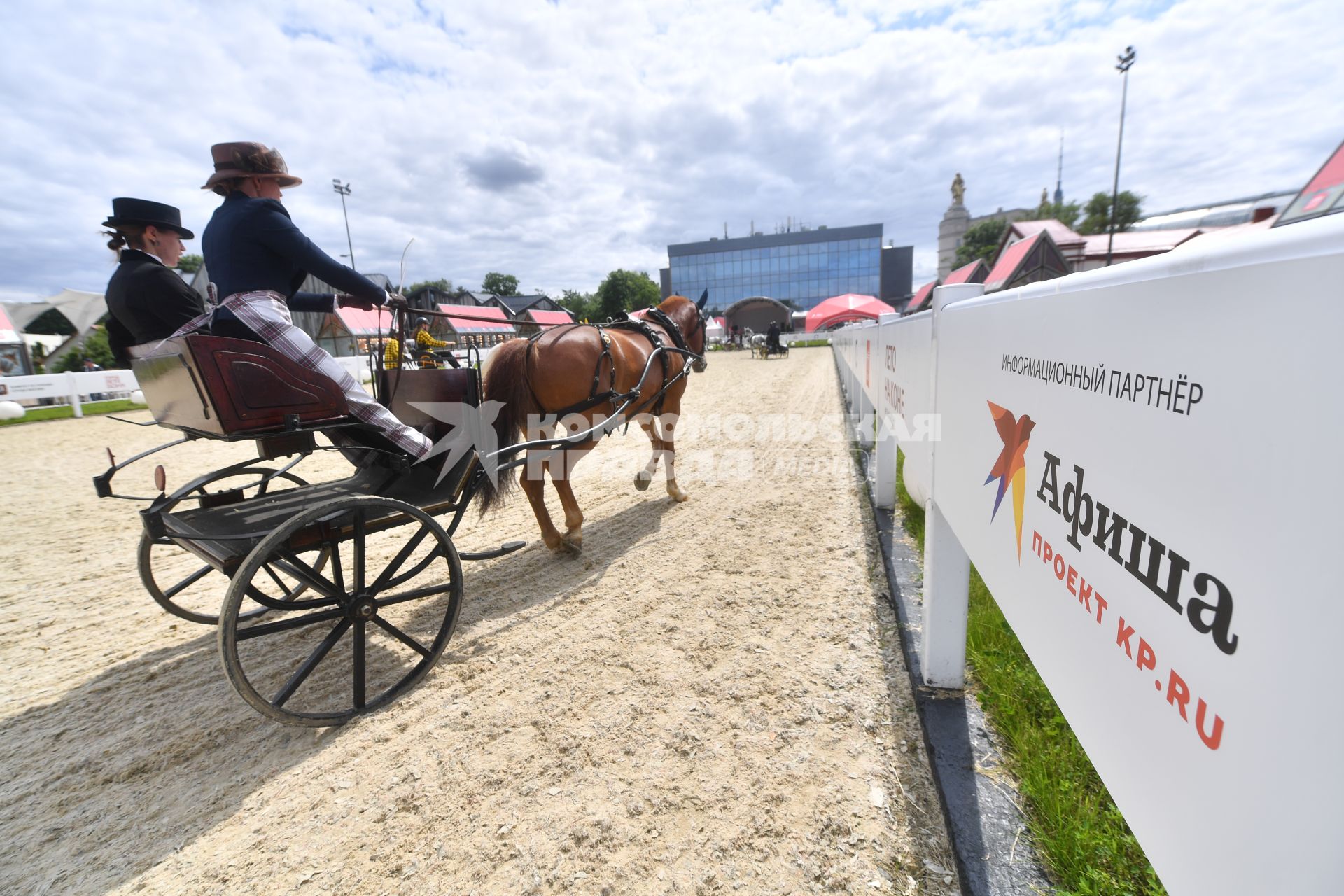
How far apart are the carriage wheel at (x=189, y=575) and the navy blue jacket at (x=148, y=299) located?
2.61 feet

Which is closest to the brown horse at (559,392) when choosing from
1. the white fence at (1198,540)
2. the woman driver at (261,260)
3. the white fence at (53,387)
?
the woman driver at (261,260)

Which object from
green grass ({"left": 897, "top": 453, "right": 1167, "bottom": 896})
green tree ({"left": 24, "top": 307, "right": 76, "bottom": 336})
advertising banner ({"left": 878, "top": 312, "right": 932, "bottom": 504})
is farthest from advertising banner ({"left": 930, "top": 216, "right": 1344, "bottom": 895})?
green tree ({"left": 24, "top": 307, "right": 76, "bottom": 336})

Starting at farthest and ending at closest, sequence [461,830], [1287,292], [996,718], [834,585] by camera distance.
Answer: [834,585]
[996,718]
[461,830]
[1287,292]

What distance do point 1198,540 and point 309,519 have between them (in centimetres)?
258

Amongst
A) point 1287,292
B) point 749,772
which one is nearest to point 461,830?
point 749,772

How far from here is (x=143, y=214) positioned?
8.08 ft

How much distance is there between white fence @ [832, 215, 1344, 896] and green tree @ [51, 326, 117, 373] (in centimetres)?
2849

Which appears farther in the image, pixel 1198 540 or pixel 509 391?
pixel 509 391

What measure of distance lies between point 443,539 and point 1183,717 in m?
Result: 2.49

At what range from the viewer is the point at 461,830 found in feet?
5.86

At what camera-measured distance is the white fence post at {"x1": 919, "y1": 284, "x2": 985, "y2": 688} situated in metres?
2.24

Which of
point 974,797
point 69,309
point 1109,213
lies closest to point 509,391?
point 974,797

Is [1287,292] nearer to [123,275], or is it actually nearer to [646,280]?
[123,275]

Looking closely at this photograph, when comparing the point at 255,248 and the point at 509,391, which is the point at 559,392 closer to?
the point at 509,391
